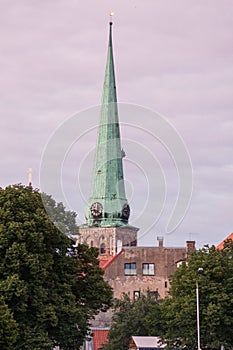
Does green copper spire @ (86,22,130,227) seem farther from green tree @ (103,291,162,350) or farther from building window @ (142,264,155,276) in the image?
green tree @ (103,291,162,350)

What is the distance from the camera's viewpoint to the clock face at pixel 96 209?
480ft

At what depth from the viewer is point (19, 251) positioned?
6222 centimetres

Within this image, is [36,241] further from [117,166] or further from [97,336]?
[117,166]

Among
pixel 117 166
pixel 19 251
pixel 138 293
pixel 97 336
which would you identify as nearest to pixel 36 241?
pixel 19 251

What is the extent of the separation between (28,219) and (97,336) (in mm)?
39567

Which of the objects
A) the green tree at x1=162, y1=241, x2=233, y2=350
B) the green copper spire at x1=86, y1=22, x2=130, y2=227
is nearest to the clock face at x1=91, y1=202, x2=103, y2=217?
the green copper spire at x1=86, y1=22, x2=130, y2=227

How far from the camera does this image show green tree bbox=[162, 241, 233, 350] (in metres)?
74.4

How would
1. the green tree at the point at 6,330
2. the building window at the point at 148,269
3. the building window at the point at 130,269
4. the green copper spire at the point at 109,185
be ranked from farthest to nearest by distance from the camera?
the green copper spire at the point at 109,185
the building window at the point at 148,269
the building window at the point at 130,269
the green tree at the point at 6,330

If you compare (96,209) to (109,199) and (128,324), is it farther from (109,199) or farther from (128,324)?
(128,324)

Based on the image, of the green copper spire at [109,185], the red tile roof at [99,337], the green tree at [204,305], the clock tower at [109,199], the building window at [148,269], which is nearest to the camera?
the green tree at [204,305]

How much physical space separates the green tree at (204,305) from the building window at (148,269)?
3183cm

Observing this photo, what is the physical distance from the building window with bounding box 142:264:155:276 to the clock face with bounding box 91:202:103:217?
1269 inches

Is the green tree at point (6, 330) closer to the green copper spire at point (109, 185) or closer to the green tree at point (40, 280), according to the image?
the green tree at point (40, 280)

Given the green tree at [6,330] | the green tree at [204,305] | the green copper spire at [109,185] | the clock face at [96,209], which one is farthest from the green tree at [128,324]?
the clock face at [96,209]
